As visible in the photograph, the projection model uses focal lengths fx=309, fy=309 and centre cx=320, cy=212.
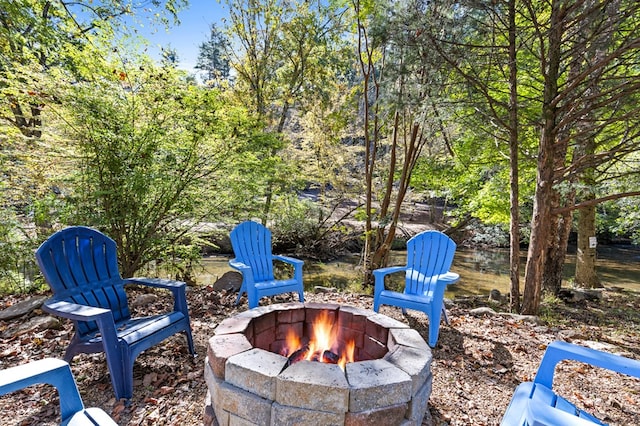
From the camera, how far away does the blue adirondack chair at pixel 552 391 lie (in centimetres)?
99

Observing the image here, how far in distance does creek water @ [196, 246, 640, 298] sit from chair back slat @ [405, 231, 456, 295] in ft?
7.88

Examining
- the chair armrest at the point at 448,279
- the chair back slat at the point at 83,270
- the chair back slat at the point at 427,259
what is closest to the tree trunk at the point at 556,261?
the chair back slat at the point at 427,259

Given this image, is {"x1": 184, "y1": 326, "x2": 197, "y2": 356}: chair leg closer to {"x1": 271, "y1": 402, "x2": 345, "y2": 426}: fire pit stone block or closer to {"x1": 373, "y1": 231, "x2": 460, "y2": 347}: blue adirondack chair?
{"x1": 271, "y1": 402, "x2": 345, "y2": 426}: fire pit stone block

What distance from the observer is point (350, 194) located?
846 centimetres

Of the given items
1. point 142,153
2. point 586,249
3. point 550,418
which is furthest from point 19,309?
point 586,249

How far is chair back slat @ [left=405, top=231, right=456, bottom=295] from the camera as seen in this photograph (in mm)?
2889

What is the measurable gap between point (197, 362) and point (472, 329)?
2.38 meters

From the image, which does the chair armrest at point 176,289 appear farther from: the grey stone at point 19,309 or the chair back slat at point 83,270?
the grey stone at point 19,309

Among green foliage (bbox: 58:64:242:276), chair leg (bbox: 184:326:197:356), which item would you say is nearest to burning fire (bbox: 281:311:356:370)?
chair leg (bbox: 184:326:197:356)

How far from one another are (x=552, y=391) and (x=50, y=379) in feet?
6.09

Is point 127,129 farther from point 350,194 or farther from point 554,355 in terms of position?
point 350,194

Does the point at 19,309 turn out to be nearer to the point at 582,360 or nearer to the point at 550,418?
the point at 550,418

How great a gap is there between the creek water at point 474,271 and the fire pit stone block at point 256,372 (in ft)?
12.8

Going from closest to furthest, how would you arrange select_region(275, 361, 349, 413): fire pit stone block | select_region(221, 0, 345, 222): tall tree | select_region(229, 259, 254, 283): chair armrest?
select_region(275, 361, 349, 413): fire pit stone block, select_region(229, 259, 254, 283): chair armrest, select_region(221, 0, 345, 222): tall tree
